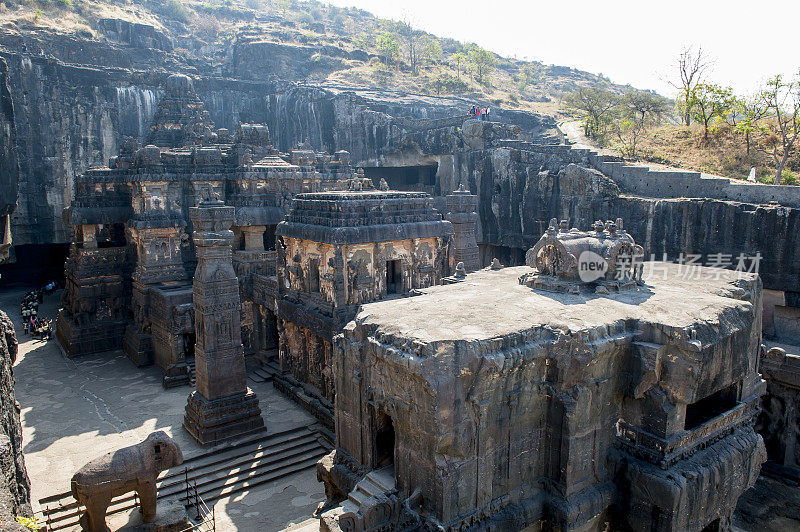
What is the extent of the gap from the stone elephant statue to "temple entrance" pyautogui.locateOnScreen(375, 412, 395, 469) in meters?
4.31

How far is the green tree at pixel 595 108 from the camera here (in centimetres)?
3582

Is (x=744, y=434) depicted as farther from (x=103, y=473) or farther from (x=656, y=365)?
(x=103, y=473)

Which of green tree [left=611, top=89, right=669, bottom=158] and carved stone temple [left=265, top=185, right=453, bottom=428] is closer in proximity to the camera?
carved stone temple [left=265, top=185, right=453, bottom=428]

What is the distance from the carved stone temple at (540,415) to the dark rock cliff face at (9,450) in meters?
3.96

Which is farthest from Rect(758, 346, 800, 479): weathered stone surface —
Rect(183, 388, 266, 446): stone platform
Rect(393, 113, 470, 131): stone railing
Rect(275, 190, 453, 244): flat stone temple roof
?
Rect(393, 113, 470, 131): stone railing

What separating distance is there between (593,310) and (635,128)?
1126 inches

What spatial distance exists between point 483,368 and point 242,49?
49.2 m

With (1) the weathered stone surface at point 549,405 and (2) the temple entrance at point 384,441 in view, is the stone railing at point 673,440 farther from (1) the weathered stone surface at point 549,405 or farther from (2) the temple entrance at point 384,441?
(2) the temple entrance at point 384,441

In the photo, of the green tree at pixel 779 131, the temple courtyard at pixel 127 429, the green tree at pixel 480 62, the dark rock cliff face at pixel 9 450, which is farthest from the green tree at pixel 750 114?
the green tree at pixel 480 62

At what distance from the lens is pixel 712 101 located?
27.1 metres

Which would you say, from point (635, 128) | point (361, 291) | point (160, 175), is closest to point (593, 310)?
point (361, 291)

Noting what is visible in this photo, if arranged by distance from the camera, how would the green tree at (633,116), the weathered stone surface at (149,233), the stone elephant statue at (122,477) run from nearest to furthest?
the stone elephant statue at (122,477) → the weathered stone surface at (149,233) → the green tree at (633,116)

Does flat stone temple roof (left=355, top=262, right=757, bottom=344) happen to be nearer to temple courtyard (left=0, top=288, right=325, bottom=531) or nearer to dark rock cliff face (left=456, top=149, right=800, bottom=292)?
temple courtyard (left=0, top=288, right=325, bottom=531)

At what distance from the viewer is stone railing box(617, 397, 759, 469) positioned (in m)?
8.95
